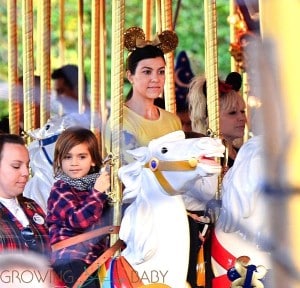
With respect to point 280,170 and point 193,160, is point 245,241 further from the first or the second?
point 280,170

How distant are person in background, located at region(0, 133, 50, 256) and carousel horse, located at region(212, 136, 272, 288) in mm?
695

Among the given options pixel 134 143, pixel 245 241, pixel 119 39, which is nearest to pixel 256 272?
pixel 245 241

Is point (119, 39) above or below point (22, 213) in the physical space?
above

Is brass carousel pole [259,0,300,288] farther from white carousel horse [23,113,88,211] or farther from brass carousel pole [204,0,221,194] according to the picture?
white carousel horse [23,113,88,211]

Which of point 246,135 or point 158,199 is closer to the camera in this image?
point 158,199

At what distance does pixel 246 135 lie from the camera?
5.28 meters

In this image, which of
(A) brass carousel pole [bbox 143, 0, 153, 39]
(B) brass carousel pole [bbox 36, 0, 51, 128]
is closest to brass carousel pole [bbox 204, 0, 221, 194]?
(B) brass carousel pole [bbox 36, 0, 51, 128]

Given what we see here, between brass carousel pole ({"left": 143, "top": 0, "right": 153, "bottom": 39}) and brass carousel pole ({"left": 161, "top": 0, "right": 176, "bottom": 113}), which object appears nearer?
brass carousel pole ({"left": 161, "top": 0, "right": 176, "bottom": 113})

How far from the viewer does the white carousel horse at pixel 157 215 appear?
390cm

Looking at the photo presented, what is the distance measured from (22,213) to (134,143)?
1.84 ft

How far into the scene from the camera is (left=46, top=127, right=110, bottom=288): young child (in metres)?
3.95

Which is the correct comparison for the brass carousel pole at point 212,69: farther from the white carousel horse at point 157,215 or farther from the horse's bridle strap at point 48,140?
the horse's bridle strap at point 48,140

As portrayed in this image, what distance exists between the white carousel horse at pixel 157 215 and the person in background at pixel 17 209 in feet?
1.10

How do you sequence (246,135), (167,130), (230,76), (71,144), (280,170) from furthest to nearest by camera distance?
(246,135) < (230,76) < (167,130) < (71,144) < (280,170)
